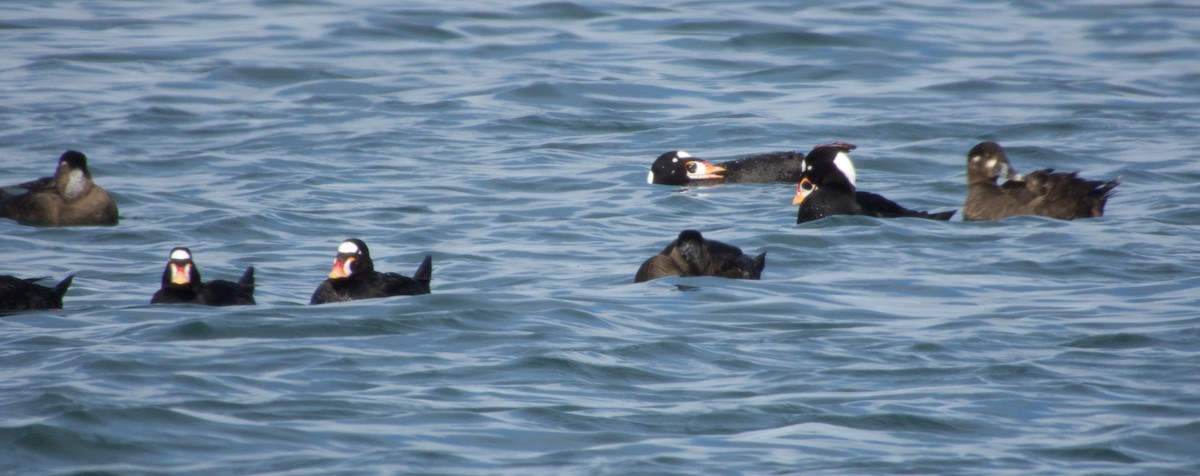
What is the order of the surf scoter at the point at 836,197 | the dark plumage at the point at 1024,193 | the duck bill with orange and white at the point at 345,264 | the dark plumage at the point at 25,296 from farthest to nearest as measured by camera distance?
the surf scoter at the point at 836,197, the dark plumage at the point at 1024,193, the duck bill with orange and white at the point at 345,264, the dark plumage at the point at 25,296

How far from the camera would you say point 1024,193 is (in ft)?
44.3

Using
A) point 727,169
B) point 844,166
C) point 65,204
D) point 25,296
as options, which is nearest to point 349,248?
point 25,296

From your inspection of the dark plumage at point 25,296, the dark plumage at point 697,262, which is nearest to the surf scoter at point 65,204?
the dark plumage at point 25,296

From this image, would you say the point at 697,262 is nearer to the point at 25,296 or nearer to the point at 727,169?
the point at 25,296

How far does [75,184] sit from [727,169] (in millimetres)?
6484

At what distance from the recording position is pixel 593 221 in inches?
551

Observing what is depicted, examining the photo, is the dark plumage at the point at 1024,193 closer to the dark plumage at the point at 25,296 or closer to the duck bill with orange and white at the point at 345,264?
the duck bill with orange and white at the point at 345,264

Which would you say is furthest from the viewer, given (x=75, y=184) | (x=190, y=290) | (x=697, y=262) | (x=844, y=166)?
(x=844, y=166)

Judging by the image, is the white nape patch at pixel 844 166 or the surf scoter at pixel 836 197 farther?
the white nape patch at pixel 844 166

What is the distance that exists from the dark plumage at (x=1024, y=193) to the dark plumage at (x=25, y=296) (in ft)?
24.3

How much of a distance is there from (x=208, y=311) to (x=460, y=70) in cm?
1326

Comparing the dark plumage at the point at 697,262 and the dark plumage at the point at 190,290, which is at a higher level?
the dark plumage at the point at 190,290

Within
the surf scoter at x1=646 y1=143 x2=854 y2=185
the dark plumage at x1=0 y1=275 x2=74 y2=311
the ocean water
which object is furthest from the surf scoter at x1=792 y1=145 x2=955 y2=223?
the dark plumage at x1=0 y1=275 x2=74 y2=311

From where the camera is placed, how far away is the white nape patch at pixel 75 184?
1372 cm
